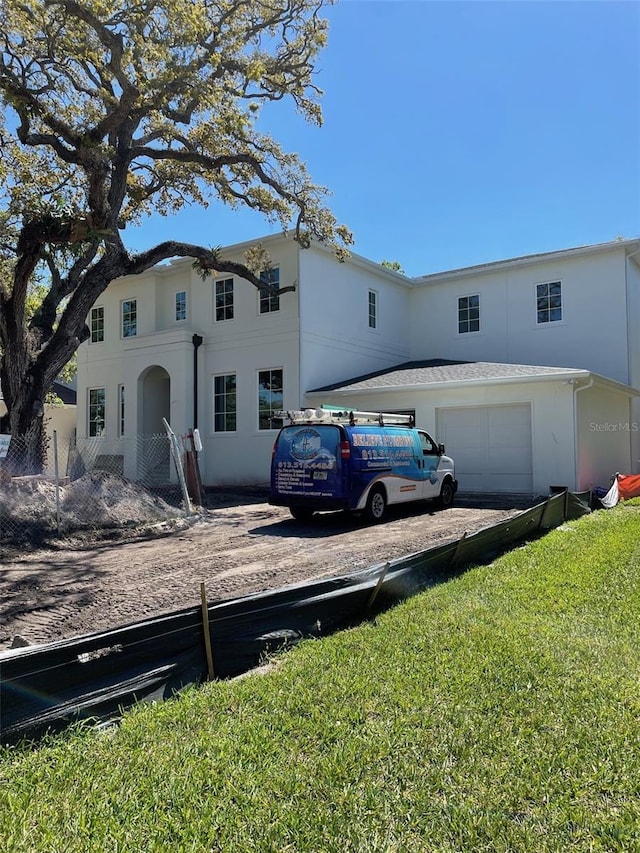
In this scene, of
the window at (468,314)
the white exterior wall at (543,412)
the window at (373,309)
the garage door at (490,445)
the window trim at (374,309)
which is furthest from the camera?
the window at (468,314)

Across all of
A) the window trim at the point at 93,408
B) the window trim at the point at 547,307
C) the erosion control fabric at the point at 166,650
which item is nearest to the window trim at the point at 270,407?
the window trim at the point at 93,408

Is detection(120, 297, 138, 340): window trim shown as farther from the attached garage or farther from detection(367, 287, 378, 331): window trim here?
detection(367, 287, 378, 331): window trim

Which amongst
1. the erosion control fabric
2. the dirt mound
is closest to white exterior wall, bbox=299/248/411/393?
the dirt mound

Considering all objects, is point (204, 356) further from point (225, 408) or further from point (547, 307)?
point (547, 307)

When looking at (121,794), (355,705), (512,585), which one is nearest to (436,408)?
(512,585)

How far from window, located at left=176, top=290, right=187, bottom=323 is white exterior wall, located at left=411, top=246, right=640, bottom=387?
27.3ft

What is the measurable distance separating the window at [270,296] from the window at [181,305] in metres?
3.59

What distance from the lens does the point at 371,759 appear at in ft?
9.82

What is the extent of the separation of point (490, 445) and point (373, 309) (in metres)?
6.98

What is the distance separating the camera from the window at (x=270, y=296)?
60.4 feet

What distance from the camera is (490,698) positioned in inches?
145

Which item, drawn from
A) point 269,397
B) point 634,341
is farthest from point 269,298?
point 634,341

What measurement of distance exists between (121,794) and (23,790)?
466 millimetres

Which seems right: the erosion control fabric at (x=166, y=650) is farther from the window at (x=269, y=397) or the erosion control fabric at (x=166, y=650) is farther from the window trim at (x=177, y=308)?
the window trim at (x=177, y=308)
